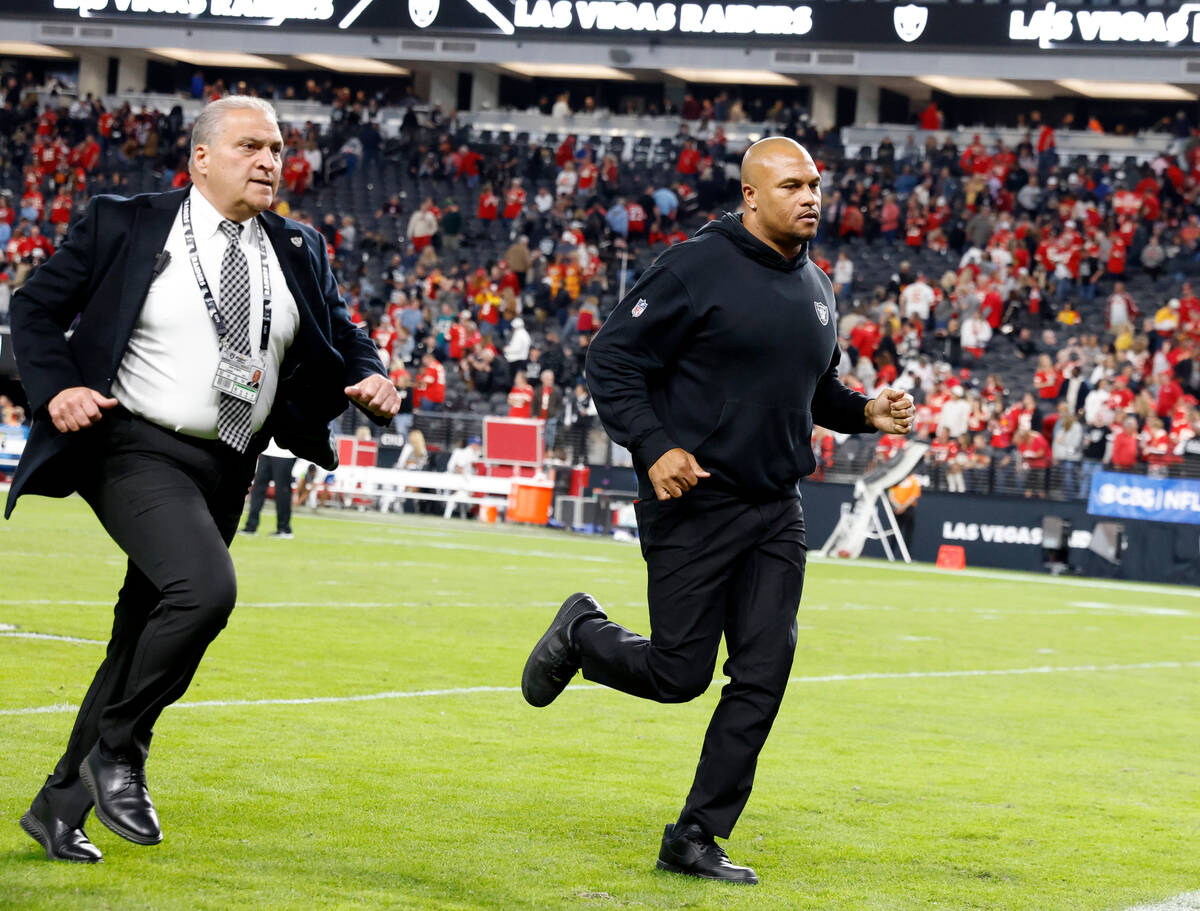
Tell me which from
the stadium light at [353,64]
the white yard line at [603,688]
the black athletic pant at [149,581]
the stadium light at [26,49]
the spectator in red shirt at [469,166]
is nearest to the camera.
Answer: the black athletic pant at [149,581]

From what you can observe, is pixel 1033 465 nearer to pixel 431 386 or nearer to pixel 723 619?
pixel 431 386

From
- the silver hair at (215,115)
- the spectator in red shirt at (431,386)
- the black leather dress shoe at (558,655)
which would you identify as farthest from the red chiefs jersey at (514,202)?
the silver hair at (215,115)

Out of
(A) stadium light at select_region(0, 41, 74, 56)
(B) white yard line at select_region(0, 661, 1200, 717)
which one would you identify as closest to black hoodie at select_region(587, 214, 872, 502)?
(B) white yard line at select_region(0, 661, 1200, 717)

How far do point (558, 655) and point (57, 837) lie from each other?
1.65 meters

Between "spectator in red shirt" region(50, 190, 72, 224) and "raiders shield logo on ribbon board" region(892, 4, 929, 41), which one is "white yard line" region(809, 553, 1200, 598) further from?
"spectator in red shirt" region(50, 190, 72, 224)

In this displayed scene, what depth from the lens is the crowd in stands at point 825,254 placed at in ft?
88.7

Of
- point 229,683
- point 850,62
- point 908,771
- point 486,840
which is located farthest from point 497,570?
point 850,62

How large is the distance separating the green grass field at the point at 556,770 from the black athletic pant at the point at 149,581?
30 cm

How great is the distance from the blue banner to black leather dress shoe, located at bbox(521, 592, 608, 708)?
20190 millimetres

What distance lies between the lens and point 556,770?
647cm

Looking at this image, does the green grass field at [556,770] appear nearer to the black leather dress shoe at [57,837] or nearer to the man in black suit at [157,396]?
the black leather dress shoe at [57,837]

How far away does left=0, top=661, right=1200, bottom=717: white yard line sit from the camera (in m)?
7.30

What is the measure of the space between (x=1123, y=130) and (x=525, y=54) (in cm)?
1490

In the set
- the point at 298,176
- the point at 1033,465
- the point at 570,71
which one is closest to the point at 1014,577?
the point at 1033,465
